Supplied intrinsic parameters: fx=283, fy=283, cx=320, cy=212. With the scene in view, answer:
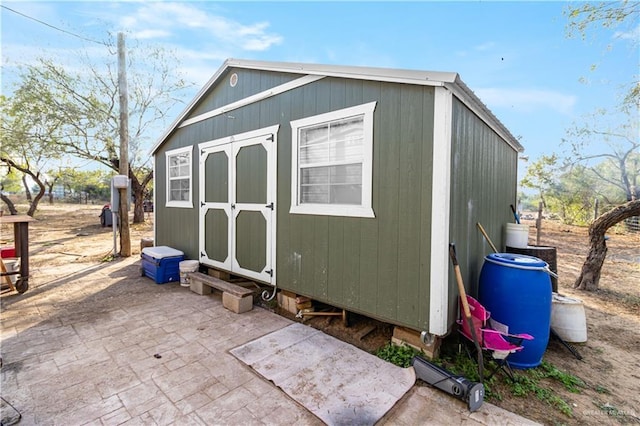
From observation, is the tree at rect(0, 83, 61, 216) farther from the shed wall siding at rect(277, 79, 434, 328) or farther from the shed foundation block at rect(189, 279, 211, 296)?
the shed wall siding at rect(277, 79, 434, 328)

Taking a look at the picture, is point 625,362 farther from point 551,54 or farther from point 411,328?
point 551,54

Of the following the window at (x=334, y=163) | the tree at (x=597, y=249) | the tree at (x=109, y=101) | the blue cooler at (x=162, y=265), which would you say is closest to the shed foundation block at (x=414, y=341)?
the window at (x=334, y=163)

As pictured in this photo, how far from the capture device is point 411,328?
2637 mm

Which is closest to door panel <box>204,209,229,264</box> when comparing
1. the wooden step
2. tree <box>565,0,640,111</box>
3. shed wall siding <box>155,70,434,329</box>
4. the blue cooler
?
the wooden step

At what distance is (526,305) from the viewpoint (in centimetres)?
254

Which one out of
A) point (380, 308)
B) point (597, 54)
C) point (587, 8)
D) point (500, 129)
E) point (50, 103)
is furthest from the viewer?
point (50, 103)

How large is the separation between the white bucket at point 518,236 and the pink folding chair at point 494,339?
86.0 inches

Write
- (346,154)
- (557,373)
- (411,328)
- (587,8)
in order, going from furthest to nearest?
(587,8), (346,154), (411,328), (557,373)

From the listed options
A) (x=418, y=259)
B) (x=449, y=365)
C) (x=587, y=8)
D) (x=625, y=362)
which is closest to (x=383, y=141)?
(x=418, y=259)

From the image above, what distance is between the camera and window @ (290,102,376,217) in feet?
9.60

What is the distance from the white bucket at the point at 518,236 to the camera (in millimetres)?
4184

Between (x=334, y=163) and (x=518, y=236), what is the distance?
312cm

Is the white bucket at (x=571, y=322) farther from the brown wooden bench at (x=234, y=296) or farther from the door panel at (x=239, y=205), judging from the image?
the brown wooden bench at (x=234, y=296)

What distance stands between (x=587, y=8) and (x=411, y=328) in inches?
234
